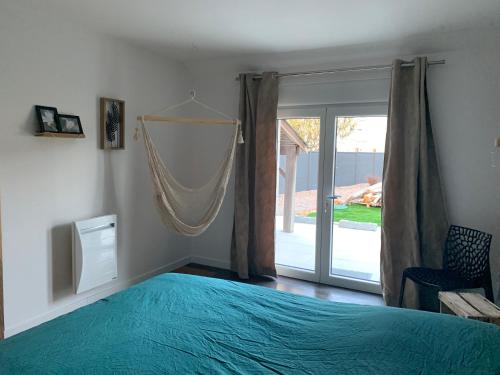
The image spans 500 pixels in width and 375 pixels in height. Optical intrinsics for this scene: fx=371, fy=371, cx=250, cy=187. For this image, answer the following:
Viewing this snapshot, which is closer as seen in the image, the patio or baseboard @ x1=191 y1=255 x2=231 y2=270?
the patio

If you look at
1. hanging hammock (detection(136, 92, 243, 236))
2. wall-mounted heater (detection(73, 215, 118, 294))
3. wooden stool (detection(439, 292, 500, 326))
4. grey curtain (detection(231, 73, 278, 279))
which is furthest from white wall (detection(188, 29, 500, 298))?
wall-mounted heater (detection(73, 215, 118, 294))

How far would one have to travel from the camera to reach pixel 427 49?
3.00 m

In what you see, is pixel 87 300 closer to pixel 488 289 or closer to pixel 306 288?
pixel 306 288

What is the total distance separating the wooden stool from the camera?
201cm

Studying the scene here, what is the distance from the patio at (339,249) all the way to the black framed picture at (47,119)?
2242 mm

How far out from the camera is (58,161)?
2.74m

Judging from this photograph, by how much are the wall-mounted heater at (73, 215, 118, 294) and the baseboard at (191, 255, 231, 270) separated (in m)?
1.25

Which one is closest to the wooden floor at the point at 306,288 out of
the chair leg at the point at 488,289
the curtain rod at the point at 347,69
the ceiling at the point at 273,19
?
the chair leg at the point at 488,289

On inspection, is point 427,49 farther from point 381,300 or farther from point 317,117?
point 381,300

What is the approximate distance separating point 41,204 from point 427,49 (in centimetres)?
319

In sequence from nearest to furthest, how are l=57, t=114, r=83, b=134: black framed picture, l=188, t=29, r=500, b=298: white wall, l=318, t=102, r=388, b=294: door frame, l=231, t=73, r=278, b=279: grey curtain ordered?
l=57, t=114, r=83, b=134: black framed picture < l=188, t=29, r=500, b=298: white wall < l=318, t=102, r=388, b=294: door frame < l=231, t=73, r=278, b=279: grey curtain

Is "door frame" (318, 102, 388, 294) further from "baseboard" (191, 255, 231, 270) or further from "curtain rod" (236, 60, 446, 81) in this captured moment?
"baseboard" (191, 255, 231, 270)

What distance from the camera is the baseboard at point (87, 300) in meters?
→ 2.55

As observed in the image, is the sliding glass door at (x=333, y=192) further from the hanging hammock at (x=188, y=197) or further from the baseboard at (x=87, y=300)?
the baseboard at (x=87, y=300)
